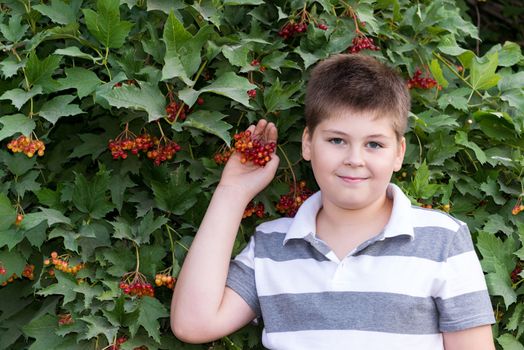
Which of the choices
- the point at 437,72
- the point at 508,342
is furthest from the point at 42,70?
the point at 508,342

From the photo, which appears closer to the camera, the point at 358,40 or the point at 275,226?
the point at 275,226

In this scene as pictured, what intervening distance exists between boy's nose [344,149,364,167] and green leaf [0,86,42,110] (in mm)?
887

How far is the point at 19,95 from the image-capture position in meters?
2.23

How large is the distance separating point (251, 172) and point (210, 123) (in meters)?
0.21

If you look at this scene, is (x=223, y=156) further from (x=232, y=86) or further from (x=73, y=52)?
(x=73, y=52)

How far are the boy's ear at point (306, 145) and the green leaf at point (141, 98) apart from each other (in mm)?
A: 411

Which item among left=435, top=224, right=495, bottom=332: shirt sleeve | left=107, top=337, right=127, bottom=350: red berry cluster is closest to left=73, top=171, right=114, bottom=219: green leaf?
left=107, top=337, right=127, bottom=350: red berry cluster

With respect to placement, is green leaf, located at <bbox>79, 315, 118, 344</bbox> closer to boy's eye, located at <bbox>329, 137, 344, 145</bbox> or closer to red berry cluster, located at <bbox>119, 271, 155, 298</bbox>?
red berry cluster, located at <bbox>119, 271, 155, 298</bbox>

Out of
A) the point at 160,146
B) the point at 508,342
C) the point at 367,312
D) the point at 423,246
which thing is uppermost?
the point at 160,146

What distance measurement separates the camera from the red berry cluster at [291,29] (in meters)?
2.44

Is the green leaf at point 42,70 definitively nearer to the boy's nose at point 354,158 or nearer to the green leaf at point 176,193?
the green leaf at point 176,193

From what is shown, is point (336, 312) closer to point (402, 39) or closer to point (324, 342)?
point (324, 342)

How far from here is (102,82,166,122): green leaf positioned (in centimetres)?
211

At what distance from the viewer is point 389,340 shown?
2.06 m
